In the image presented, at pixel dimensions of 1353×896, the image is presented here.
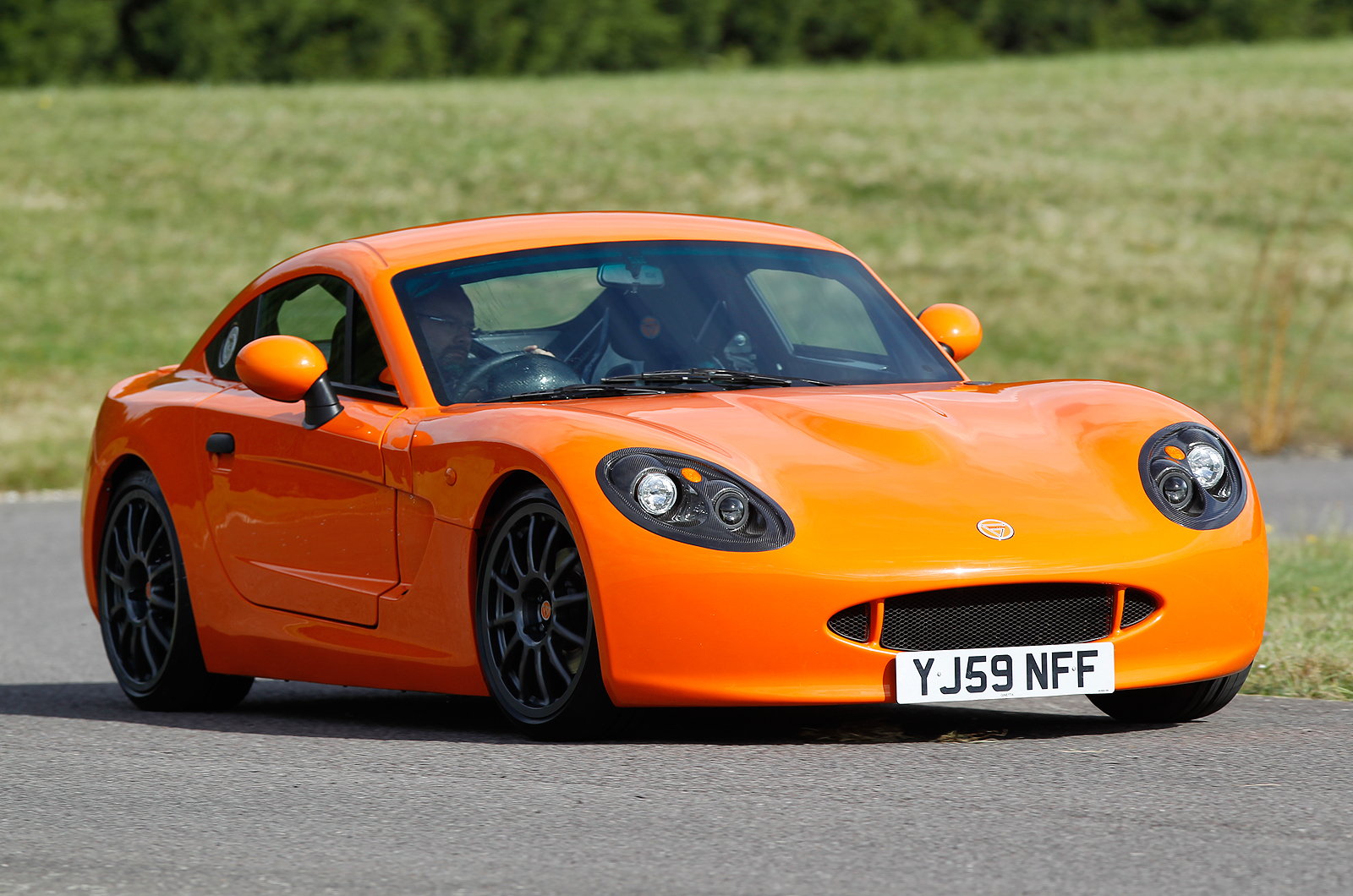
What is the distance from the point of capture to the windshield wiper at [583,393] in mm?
5770

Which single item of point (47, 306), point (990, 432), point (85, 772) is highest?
point (990, 432)

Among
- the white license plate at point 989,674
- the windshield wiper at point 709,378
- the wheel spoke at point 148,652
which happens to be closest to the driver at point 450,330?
the windshield wiper at point 709,378

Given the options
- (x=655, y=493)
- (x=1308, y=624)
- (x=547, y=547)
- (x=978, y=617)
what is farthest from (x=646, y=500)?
(x=1308, y=624)

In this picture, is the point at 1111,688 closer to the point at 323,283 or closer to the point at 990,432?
the point at 990,432

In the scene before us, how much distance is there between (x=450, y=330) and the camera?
240 inches

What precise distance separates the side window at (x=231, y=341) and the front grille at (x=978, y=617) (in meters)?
2.84

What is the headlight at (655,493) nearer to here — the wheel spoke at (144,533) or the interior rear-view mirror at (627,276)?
the interior rear-view mirror at (627,276)

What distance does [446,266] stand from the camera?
625 cm

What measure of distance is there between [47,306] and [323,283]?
19.9 metres

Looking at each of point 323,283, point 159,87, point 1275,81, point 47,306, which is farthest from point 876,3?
point 323,283

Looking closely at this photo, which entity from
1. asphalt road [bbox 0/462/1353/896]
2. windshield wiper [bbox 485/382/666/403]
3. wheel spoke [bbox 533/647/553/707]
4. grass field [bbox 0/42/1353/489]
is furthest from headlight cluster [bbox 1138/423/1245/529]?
grass field [bbox 0/42/1353/489]

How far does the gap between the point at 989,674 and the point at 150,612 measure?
3.07 m

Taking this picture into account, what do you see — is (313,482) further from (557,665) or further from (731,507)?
(731,507)

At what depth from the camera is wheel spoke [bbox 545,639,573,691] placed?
5117mm
